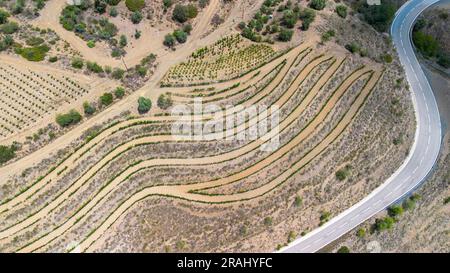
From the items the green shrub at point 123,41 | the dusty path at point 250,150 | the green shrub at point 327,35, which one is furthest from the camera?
the green shrub at point 327,35

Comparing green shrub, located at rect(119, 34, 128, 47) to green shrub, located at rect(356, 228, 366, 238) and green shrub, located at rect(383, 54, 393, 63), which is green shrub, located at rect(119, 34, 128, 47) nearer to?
green shrub, located at rect(383, 54, 393, 63)

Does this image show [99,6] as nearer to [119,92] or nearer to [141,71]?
[141,71]

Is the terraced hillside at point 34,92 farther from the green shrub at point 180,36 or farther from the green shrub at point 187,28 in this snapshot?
the green shrub at point 187,28

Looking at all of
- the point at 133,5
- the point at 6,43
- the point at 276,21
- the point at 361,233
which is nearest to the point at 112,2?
the point at 133,5

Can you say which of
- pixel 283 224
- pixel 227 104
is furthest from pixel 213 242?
pixel 227 104

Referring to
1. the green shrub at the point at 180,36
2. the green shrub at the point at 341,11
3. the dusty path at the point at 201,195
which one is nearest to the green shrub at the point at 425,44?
the green shrub at the point at 341,11

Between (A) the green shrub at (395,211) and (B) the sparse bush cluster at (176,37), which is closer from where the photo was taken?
(A) the green shrub at (395,211)
